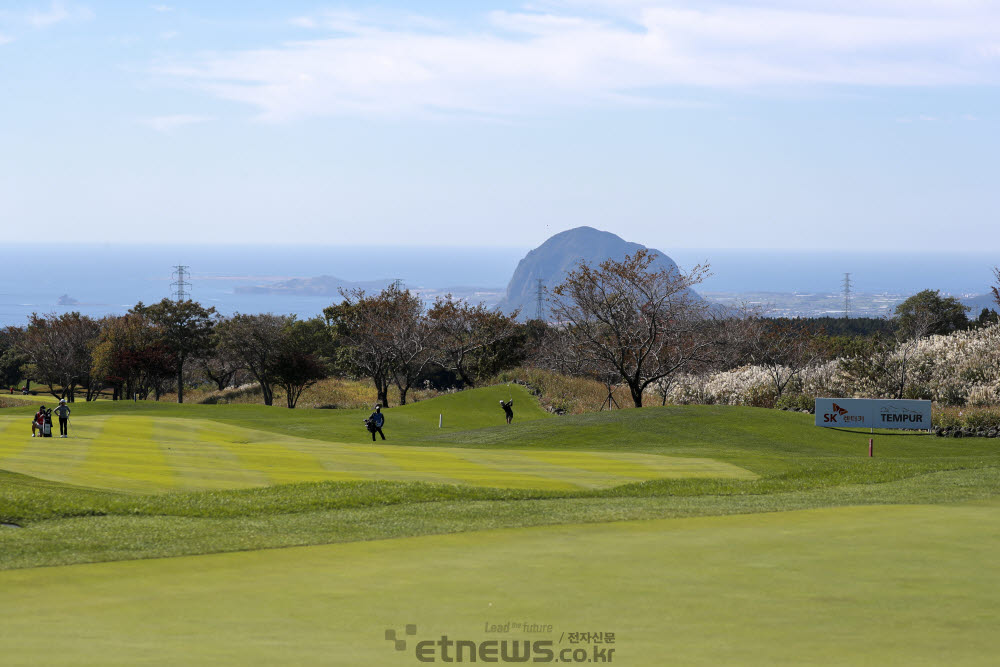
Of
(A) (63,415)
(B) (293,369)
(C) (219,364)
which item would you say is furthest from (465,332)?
(A) (63,415)

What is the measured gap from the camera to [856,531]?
11727mm

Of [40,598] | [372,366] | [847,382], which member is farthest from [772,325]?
[40,598]

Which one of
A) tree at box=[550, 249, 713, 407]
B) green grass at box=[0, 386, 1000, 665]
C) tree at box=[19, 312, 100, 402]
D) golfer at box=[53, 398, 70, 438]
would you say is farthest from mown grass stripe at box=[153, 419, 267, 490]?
tree at box=[19, 312, 100, 402]

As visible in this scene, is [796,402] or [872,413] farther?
[796,402]

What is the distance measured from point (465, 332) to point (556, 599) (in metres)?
53.0

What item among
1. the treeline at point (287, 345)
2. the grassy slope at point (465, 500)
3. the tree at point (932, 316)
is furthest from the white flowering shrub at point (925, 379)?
the tree at point (932, 316)

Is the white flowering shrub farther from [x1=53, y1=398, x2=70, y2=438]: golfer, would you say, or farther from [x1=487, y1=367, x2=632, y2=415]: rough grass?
[x1=53, y1=398, x2=70, y2=438]: golfer

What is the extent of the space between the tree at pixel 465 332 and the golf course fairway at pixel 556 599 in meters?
46.5

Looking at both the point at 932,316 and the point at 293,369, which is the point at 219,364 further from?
the point at 932,316

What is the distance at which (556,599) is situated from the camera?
26.6 ft

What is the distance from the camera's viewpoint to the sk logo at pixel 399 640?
6566 millimetres

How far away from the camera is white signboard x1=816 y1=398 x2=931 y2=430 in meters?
32.0

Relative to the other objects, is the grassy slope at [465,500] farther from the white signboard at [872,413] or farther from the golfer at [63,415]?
the golfer at [63,415]

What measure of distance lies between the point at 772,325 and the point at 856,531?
5205cm
